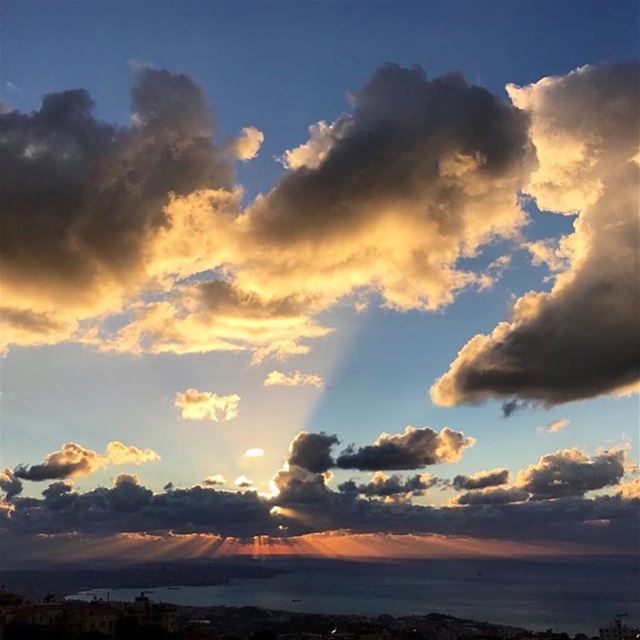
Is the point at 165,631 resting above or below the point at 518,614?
above

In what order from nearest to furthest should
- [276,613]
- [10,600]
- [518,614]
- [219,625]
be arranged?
[10,600]
[219,625]
[276,613]
[518,614]

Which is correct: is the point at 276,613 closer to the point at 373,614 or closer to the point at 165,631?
the point at 373,614

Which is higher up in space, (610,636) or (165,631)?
(165,631)

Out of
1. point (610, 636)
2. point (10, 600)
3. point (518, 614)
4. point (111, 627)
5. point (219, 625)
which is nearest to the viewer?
point (111, 627)

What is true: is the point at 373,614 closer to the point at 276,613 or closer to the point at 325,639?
the point at 276,613

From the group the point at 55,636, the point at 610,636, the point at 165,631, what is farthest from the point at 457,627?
the point at 55,636

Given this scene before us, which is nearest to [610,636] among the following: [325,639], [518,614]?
[325,639]

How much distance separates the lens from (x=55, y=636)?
52.0 metres

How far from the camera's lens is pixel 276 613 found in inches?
6486

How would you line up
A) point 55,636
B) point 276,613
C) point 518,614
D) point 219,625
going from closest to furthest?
point 55,636
point 219,625
point 276,613
point 518,614

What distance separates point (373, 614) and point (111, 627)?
153 m

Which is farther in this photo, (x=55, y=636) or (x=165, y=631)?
(x=165, y=631)

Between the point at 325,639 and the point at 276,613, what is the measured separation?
9720 centimetres

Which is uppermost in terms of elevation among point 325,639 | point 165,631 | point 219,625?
point 165,631
